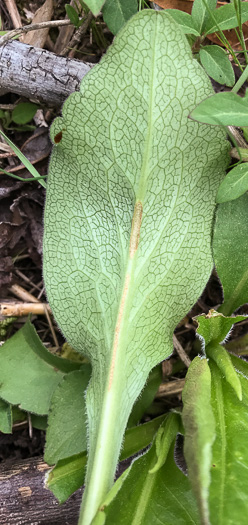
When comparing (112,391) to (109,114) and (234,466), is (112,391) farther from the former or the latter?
(109,114)

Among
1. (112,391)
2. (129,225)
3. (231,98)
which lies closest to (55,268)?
(129,225)

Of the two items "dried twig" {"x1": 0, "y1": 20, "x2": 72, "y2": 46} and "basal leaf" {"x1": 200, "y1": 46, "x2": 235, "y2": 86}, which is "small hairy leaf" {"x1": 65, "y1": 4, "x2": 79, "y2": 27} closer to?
"dried twig" {"x1": 0, "y1": 20, "x2": 72, "y2": 46}

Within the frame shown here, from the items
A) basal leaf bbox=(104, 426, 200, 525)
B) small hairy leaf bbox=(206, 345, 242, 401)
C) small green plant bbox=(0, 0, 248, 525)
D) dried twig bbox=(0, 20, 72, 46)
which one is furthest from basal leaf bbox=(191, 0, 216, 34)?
basal leaf bbox=(104, 426, 200, 525)

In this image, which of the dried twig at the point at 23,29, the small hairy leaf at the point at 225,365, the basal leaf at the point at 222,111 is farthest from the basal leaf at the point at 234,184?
the dried twig at the point at 23,29

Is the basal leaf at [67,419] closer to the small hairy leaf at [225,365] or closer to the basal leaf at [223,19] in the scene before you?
the small hairy leaf at [225,365]

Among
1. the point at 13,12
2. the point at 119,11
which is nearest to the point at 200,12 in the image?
the point at 119,11
